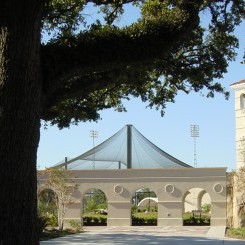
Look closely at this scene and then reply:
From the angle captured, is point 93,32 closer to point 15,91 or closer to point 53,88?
point 53,88

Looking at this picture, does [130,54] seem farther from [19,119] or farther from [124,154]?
[124,154]

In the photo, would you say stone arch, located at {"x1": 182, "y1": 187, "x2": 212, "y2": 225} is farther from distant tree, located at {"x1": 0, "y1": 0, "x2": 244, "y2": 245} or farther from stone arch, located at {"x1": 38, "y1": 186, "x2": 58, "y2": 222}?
distant tree, located at {"x1": 0, "y1": 0, "x2": 244, "y2": 245}

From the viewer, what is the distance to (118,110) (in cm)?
1498

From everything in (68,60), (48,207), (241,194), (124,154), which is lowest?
(48,207)

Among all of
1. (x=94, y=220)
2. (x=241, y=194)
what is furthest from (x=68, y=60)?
(x=94, y=220)

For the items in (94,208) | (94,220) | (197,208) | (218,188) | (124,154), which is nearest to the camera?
(218,188)

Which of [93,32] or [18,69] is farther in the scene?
[93,32]

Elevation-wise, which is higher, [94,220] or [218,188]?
[218,188]

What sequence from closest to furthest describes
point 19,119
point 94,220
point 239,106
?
point 19,119
point 94,220
point 239,106

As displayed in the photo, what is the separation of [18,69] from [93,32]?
201cm

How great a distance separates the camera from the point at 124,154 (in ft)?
116

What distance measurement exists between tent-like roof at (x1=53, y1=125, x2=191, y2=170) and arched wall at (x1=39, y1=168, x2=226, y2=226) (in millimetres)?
3575

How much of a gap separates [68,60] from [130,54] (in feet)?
3.07

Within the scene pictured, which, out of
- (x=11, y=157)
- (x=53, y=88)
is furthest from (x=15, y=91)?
(x=53, y=88)
